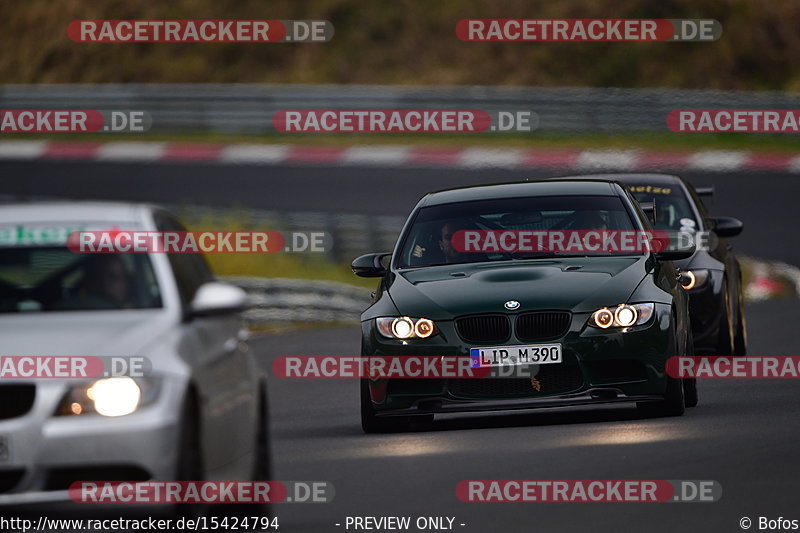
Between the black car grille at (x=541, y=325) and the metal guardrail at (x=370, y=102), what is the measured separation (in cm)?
2173

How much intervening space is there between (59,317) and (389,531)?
1.64 meters

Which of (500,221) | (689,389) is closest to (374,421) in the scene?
(500,221)

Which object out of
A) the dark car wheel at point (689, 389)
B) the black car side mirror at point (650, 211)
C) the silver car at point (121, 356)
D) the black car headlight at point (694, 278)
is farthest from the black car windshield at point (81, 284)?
the black car side mirror at point (650, 211)

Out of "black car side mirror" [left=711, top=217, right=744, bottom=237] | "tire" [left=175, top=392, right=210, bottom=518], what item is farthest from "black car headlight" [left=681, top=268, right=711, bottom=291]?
"tire" [left=175, top=392, right=210, bottom=518]

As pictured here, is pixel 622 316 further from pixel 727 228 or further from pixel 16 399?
pixel 16 399

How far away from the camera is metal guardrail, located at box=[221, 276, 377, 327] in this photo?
76.7 ft

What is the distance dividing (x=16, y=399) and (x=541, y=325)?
485 centimetres

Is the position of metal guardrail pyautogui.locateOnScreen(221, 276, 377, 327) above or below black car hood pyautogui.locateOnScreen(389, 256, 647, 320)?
above

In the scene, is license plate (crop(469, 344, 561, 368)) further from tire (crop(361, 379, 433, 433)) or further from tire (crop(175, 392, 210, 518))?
tire (crop(175, 392, 210, 518))

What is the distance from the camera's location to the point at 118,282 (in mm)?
7852

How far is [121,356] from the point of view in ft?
23.0

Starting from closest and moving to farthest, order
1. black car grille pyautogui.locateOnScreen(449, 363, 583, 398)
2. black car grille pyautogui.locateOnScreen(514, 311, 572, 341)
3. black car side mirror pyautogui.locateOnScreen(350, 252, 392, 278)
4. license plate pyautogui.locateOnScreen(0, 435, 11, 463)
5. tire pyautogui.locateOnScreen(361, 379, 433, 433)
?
license plate pyautogui.locateOnScreen(0, 435, 11, 463), black car grille pyautogui.locateOnScreen(449, 363, 583, 398), black car grille pyautogui.locateOnScreen(514, 311, 572, 341), tire pyautogui.locateOnScreen(361, 379, 433, 433), black car side mirror pyautogui.locateOnScreen(350, 252, 392, 278)

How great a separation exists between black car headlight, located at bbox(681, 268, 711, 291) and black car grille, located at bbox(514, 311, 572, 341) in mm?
3603

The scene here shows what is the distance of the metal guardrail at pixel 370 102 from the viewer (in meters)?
33.9
